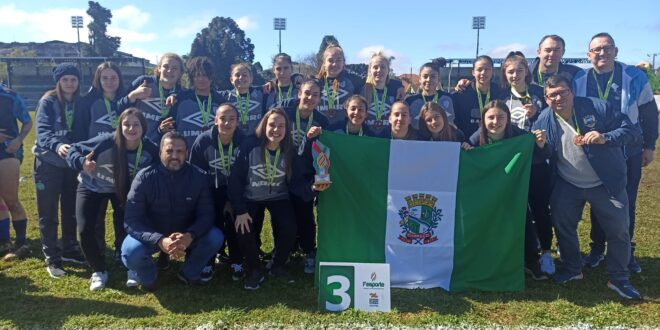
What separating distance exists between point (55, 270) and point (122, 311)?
1.32 meters

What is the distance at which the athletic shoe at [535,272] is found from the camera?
16.2ft

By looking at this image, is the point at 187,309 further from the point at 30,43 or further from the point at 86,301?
the point at 30,43

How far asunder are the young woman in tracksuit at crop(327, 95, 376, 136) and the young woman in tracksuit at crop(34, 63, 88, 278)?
266 cm

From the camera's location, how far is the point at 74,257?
5.41 metres

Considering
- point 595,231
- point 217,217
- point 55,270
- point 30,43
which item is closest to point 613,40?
point 595,231

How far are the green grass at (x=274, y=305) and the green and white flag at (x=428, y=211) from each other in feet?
0.81

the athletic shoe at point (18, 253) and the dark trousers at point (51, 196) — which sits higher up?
the dark trousers at point (51, 196)

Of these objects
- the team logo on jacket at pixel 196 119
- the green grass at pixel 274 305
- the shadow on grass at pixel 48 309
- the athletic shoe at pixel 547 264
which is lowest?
the shadow on grass at pixel 48 309

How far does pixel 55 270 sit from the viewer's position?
16.4 feet

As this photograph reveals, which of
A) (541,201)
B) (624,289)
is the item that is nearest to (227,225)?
(541,201)

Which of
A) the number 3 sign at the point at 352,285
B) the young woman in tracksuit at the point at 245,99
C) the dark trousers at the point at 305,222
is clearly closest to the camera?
the number 3 sign at the point at 352,285

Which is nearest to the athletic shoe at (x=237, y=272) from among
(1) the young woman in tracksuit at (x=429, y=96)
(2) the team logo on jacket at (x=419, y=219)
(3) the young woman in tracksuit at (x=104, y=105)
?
(3) the young woman in tracksuit at (x=104, y=105)

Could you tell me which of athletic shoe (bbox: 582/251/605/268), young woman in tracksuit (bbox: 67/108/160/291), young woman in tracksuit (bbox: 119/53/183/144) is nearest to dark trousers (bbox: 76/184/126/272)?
young woman in tracksuit (bbox: 67/108/160/291)

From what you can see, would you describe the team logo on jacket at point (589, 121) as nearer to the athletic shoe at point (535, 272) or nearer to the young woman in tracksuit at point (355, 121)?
the athletic shoe at point (535, 272)
